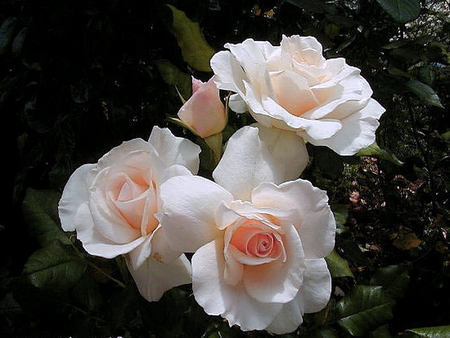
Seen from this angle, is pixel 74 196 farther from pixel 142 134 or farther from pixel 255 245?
pixel 142 134

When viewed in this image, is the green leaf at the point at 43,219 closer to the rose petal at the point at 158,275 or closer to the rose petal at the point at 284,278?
the rose petal at the point at 158,275

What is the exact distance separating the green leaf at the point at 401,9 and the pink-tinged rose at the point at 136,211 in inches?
20.0

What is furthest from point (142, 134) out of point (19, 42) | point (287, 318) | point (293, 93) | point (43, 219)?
point (287, 318)

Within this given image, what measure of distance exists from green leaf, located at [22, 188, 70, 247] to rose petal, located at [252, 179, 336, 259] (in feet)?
1.36

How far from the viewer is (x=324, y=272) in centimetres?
49

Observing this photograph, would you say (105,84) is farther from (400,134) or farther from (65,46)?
(400,134)

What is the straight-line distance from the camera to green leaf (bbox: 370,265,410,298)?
1.03 m

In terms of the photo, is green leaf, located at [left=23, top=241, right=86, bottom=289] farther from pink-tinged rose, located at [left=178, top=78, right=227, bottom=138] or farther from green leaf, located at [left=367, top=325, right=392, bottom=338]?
green leaf, located at [left=367, top=325, right=392, bottom=338]

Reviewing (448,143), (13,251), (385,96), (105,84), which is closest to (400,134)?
(448,143)

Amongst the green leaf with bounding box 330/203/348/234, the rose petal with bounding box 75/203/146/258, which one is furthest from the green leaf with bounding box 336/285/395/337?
the rose petal with bounding box 75/203/146/258

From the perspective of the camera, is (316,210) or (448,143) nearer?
(316,210)

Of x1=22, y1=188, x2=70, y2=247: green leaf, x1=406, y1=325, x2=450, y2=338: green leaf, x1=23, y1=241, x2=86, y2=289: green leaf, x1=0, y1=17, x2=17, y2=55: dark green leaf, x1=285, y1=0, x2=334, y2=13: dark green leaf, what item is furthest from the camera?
x1=0, y1=17, x2=17, y2=55: dark green leaf

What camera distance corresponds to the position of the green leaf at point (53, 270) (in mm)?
641

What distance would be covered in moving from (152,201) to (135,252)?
2.1 inches
